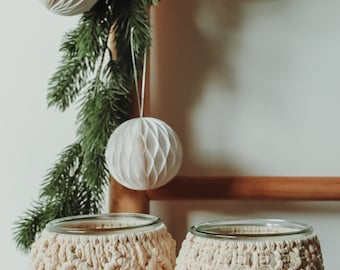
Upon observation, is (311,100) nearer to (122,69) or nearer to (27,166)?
(122,69)

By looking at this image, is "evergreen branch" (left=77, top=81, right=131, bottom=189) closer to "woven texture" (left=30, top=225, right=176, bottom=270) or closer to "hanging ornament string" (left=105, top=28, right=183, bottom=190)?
"hanging ornament string" (left=105, top=28, right=183, bottom=190)

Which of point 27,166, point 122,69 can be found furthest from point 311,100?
point 27,166

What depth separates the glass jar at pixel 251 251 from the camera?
39cm

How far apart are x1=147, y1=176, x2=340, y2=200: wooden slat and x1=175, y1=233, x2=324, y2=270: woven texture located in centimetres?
18

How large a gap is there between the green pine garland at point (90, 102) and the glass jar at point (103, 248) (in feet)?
0.45

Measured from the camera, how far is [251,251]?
15.4 inches

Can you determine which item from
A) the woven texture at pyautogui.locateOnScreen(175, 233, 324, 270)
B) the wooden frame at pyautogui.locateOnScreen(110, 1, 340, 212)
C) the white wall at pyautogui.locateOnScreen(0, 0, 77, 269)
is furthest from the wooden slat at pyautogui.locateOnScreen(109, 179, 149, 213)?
the woven texture at pyautogui.locateOnScreen(175, 233, 324, 270)

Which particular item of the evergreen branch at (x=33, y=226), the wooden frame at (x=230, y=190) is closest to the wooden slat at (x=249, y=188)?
the wooden frame at (x=230, y=190)

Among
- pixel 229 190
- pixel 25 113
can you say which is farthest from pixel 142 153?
pixel 25 113

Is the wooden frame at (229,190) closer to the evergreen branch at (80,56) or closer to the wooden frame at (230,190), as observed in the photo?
the wooden frame at (230,190)

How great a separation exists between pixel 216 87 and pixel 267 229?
23 cm

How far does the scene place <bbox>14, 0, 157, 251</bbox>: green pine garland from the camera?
0.58m

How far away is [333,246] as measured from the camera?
64cm

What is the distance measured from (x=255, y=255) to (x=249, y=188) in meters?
0.22
